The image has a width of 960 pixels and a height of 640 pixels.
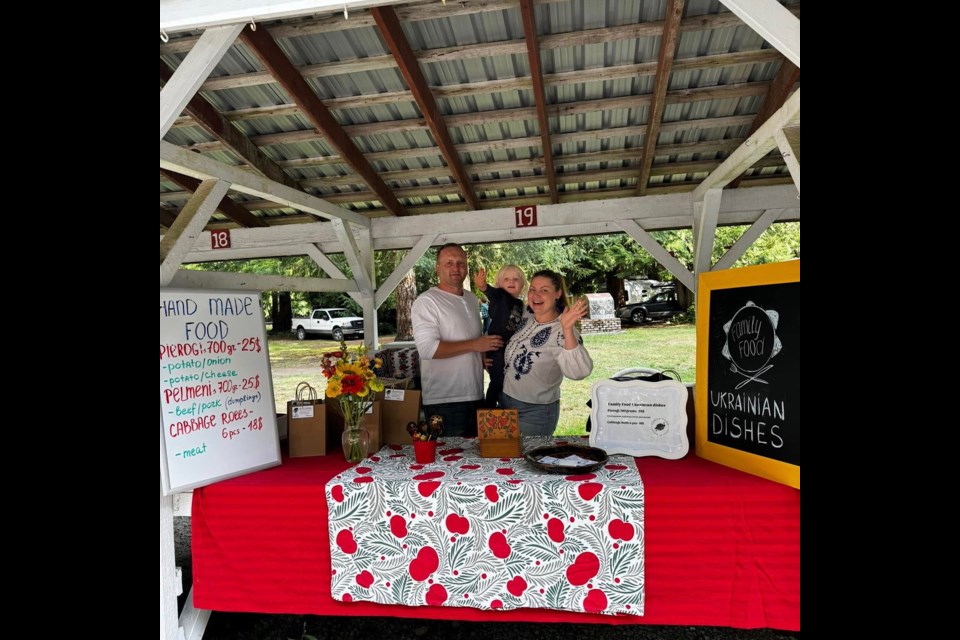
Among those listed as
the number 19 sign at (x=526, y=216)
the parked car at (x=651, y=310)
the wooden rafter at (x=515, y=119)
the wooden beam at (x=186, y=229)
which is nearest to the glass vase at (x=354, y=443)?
the wooden beam at (x=186, y=229)

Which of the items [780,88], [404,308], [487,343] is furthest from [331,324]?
[780,88]

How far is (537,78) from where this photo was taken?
3.12m

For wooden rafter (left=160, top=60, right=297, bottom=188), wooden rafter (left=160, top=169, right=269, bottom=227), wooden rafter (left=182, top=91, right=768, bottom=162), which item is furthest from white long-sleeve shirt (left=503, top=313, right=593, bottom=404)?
wooden rafter (left=160, top=169, right=269, bottom=227)

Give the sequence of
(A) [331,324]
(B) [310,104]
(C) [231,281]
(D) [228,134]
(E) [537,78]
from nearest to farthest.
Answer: (C) [231,281] → (E) [537,78] → (B) [310,104] → (D) [228,134] → (A) [331,324]

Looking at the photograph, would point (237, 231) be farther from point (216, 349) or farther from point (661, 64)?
point (661, 64)

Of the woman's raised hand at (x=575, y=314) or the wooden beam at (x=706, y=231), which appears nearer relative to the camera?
the woman's raised hand at (x=575, y=314)

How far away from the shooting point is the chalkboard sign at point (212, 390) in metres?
2.01

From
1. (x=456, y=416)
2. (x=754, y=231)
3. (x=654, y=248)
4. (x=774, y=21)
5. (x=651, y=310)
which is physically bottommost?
(x=456, y=416)

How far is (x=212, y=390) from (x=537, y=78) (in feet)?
8.43

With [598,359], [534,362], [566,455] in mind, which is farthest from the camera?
[598,359]

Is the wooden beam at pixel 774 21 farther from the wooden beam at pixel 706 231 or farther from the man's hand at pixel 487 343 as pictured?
the wooden beam at pixel 706 231

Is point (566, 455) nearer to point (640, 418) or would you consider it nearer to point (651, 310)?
point (640, 418)

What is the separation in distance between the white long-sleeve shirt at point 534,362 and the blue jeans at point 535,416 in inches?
1.2

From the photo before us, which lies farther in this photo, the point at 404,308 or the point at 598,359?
the point at 404,308
